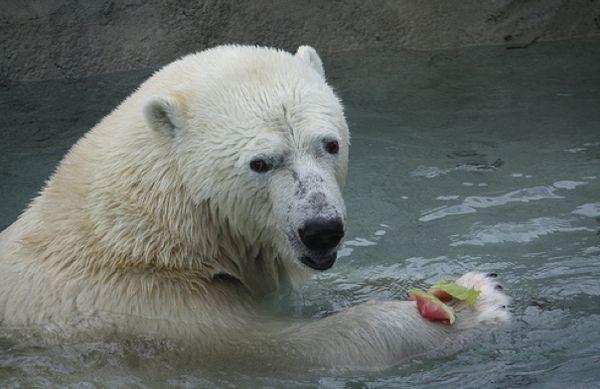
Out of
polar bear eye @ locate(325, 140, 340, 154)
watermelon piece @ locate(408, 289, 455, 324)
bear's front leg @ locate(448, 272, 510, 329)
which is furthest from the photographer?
bear's front leg @ locate(448, 272, 510, 329)

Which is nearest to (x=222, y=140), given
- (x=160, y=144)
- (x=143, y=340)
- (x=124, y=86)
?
(x=160, y=144)

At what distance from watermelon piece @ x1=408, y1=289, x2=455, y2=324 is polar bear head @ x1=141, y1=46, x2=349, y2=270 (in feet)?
1.98

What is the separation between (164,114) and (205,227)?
505 mm

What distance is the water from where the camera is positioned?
160 inches

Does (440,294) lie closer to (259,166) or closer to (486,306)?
(486,306)

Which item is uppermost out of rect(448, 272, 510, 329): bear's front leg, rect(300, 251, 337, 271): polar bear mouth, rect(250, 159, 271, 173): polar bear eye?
rect(250, 159, 271, 173): polar bear eye

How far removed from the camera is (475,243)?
17.8ft

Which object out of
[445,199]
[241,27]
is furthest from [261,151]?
[241,27]

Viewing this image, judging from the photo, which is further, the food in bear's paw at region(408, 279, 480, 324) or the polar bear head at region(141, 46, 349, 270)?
the food in bear's paw at region(408, 279, 480, 324)

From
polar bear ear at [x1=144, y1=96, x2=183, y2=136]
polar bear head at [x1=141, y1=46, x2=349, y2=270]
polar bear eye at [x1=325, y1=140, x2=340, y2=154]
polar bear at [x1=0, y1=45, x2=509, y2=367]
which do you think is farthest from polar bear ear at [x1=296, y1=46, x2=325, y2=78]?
polar bear ear at [x1=144, y1=96, x2=183, y2=136]

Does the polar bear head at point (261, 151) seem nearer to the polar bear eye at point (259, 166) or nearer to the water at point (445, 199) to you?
the polar bear eye at point (259, 166)

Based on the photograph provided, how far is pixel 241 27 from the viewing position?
9.08m

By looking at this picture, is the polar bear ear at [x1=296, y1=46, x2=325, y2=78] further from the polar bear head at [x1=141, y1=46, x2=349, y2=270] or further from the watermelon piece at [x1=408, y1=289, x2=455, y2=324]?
the watermelon piece at [x1=408, y1=289, x2=455, y2=324]

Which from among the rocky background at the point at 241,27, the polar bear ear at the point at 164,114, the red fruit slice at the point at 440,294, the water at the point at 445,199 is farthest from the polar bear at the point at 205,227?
the rocky background at the point at 241,27
